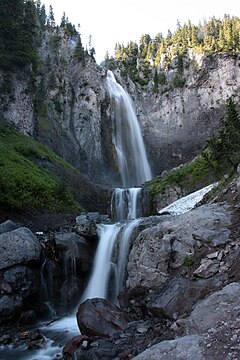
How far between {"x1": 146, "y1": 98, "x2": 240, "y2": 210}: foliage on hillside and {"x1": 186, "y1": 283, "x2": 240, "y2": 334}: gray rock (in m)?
14.2

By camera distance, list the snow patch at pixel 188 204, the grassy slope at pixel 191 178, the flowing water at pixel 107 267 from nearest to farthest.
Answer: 1. the flowing water at pixel 107 267
2. the snow patch at pixel 188 204
3. the grassy slope at pixel 191 178

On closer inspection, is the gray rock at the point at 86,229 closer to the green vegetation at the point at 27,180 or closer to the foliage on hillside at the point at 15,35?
the green vegetation at the point at 27,180

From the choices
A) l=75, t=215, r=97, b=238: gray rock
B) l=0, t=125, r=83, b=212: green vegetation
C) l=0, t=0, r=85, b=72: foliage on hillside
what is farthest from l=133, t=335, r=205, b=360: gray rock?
l=0, t=0, r=85, b=72: foliage on hillside

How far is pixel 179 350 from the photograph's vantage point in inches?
197

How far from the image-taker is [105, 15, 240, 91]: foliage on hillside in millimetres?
51750

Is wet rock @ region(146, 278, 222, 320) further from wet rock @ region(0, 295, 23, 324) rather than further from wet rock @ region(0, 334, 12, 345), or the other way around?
wet rock @ region(0, 295, 23, 324)

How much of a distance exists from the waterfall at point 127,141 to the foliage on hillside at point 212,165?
11622 mm

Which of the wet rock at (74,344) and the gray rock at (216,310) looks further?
the wet rock at (74,344)

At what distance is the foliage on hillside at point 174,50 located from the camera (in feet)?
170

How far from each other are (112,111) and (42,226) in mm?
30254

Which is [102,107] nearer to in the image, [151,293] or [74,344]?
[151,293]

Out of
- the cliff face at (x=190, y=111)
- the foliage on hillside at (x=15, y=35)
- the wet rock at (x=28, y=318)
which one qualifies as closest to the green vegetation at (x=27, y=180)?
the wet rock at (x=28, y=318)

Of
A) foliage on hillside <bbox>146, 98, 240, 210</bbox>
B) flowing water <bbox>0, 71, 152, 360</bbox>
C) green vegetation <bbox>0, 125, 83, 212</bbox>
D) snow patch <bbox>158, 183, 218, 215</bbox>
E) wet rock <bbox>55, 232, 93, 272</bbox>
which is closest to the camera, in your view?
flowing water <bbox>0, 71, 152, 360</bbox>

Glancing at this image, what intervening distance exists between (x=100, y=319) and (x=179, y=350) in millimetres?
3776
